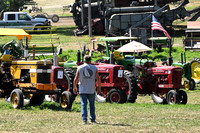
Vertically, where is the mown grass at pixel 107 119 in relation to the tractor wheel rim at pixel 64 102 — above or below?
below

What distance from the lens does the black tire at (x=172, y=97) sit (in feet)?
55.3

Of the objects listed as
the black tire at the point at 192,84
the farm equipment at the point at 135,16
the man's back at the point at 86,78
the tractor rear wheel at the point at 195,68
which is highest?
the farm equipment at the point at 135,16

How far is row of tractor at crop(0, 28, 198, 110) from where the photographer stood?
14719 mm

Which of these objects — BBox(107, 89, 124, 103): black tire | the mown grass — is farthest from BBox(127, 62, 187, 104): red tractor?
the mown grass

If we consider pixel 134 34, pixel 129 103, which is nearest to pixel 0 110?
pixel 129 103

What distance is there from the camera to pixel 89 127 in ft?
37.3

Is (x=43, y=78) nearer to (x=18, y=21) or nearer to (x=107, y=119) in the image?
(x=107, y=119)

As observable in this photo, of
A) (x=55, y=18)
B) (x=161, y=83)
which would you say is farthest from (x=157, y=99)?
(x=55, y=18)

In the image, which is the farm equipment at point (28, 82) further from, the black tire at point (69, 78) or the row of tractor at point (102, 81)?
the black tire at point (69, 78)

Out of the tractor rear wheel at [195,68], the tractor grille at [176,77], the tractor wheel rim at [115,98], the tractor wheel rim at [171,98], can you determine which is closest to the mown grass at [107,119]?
the tractor wheel rim at [115,98]

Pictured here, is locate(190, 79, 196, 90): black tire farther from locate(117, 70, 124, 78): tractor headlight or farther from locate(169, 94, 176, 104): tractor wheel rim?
locate(117, 70, 124, 78): tractor headlight

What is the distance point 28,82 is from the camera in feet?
49.5

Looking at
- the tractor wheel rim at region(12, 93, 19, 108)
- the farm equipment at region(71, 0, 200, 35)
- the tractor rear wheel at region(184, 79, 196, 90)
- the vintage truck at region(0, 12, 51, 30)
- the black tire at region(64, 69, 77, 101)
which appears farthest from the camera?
the vintage truck at region(0, 12, 51, 30)

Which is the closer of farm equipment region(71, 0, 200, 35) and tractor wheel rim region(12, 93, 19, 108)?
tractor wheel rim region(12, 93, 19, 108)
